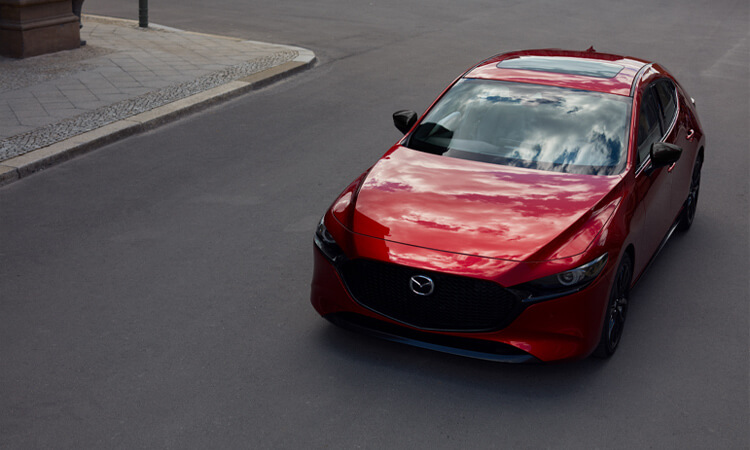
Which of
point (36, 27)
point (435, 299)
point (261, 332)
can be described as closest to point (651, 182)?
point (435, 299)

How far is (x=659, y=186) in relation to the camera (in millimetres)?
5836

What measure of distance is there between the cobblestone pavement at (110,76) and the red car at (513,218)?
198 inches

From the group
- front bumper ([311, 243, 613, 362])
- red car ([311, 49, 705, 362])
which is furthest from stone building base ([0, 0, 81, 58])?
front bumper ([311, 243, 613, 362])

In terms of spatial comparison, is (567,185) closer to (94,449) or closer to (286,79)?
(94,449)

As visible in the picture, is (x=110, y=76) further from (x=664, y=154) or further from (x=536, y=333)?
(x=536, y=333)

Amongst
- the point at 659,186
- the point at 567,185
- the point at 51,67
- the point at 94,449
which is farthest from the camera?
the point at 51,67

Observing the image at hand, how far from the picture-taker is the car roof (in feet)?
20.3

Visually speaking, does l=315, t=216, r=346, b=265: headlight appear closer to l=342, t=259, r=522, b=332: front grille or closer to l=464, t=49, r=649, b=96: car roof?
l=342, t=259, r=522, b=332: front grille

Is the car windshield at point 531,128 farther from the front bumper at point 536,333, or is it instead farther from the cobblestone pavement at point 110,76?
the cobblestone pavement at point 110,76

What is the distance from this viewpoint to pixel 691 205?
7.20 m

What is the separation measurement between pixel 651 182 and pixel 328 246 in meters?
2.30

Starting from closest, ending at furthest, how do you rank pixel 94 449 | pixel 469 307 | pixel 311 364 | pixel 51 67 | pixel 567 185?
pixel 94 449 < pixel 469 307 < pixel 311 364 < pixel 567 185 < pixel 51 67

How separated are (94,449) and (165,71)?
31.5 feet

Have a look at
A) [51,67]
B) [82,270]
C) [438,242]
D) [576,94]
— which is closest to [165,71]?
[51,67]
